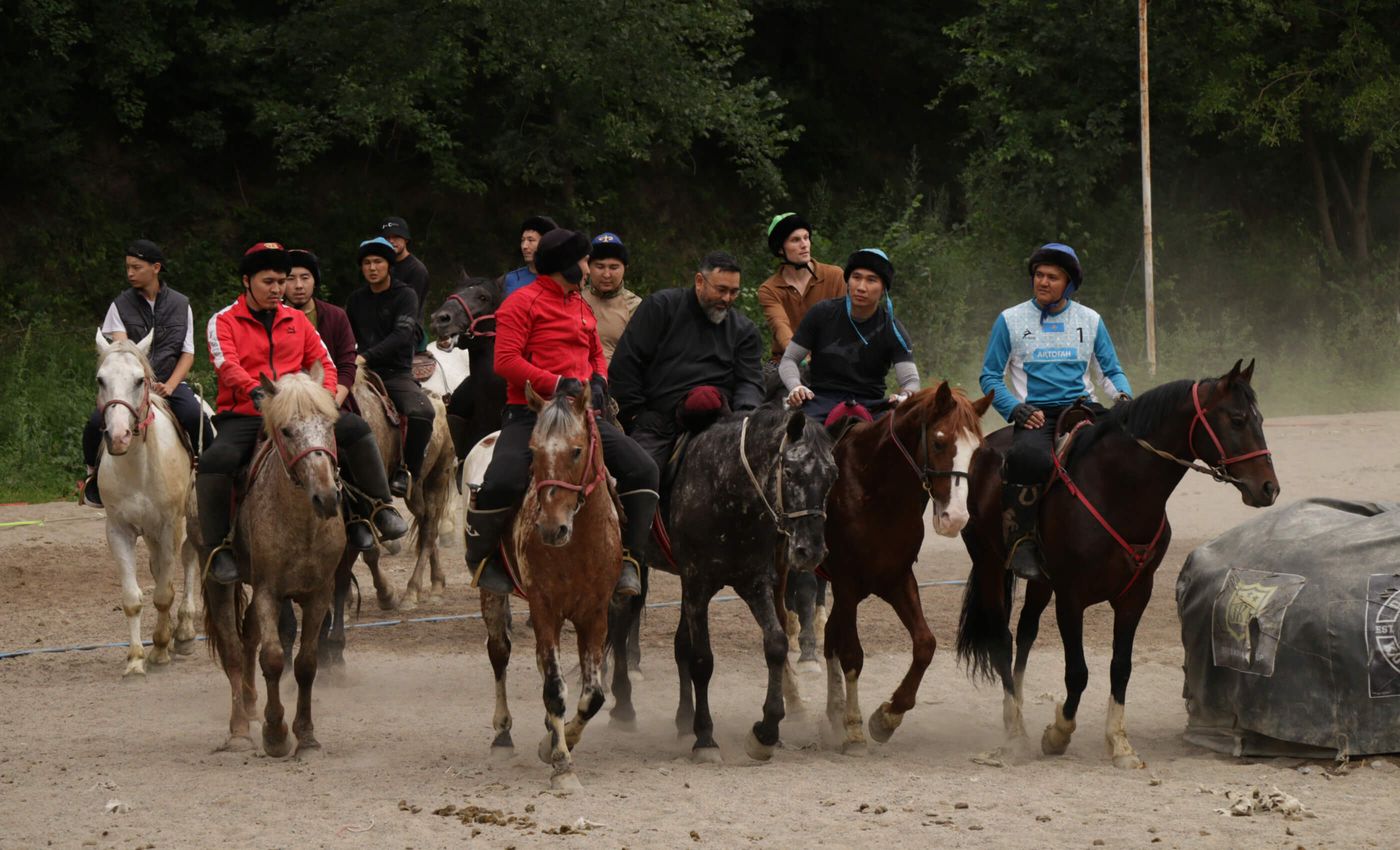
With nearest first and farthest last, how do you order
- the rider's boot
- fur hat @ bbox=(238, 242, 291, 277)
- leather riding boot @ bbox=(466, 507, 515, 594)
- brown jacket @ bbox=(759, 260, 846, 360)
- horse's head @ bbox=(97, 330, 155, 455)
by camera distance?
leather riding boot @ bbox=(466, 507, 515, 594)
the rider's boot
fur hat @ bbox=(238, 242, 291, 277)
horse's head @ bbox=(97, 330, 155, 455)
brown jacket @ bbox=(759, 260, 846, 360)

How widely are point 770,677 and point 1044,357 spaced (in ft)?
7.61

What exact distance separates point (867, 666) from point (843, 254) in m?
17.2

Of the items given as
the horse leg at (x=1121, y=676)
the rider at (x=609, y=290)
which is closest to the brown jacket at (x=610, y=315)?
the rider at (x=609, y=290)

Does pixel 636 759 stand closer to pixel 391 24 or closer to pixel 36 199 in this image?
pixel 391 24

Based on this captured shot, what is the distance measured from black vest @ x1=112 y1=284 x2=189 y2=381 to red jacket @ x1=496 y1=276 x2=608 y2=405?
146 inches

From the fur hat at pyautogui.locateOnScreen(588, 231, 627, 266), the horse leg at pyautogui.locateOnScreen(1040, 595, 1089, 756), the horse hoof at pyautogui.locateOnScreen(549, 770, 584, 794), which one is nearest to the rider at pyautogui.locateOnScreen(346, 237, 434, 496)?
the fur hat at pyautogui.locateOnScreen(588, 231, 627, 266)

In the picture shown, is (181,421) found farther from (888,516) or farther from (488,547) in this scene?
(888,516)

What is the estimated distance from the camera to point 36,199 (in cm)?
2323

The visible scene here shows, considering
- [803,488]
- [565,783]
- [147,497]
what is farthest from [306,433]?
[147,497]

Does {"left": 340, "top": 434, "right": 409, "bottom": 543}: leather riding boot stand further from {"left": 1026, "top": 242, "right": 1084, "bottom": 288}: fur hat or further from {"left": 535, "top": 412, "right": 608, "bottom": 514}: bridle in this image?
{"left": 1026, "top": 242, "right": 1084, "bottom": 288}: fur hat

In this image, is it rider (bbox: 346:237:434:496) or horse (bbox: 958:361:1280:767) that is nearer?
horse (bbox: 958:361:1280:767)

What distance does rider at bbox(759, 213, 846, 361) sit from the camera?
9.85 meters

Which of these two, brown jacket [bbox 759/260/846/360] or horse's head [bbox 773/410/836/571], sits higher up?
brown jacket [bbox 759/260/846/360]

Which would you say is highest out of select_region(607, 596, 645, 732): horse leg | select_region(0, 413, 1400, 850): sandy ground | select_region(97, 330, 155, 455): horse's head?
select_region(97, 330, 155, 455): horse's head
